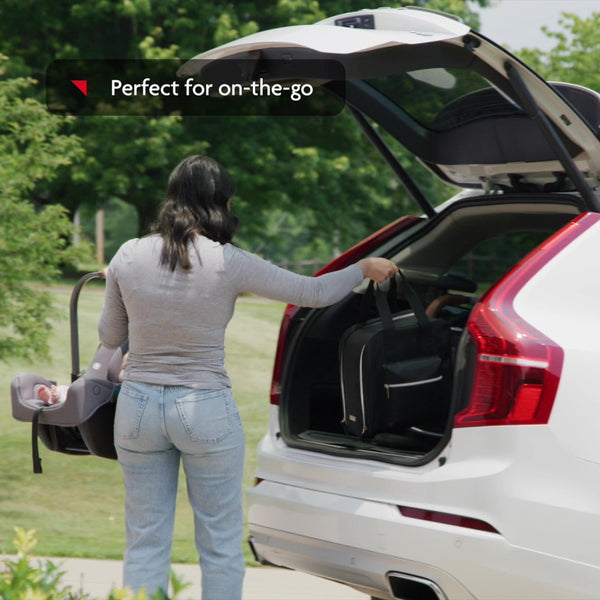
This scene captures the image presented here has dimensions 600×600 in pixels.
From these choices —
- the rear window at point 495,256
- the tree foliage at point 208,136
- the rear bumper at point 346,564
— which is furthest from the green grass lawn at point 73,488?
the rear window at point 495,256

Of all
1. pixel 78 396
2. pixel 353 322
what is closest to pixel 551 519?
pixel 353 322

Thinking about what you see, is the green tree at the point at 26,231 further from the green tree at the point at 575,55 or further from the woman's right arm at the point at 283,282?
the green tree at the point at 575,55

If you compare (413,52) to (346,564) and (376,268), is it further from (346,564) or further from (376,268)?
(346,564)

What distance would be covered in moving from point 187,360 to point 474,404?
38.8 inches

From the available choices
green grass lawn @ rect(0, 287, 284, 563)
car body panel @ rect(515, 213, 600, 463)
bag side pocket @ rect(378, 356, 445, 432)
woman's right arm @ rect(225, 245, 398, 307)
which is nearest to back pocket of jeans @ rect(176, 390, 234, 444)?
woman's right arm @ rect(225, 245, 398, 307)

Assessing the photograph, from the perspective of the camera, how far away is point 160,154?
20312 millimetres

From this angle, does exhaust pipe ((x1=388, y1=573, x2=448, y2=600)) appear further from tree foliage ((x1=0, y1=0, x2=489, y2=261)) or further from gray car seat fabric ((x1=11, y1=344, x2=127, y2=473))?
tree foliage ((x1=0, y1=0, x2=489, y2=261))

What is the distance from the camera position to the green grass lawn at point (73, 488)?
22.2 feet

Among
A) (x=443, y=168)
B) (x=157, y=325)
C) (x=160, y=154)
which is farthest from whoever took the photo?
(x=160, y=154)

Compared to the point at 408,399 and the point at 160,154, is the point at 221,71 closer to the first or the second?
the point at 408,399

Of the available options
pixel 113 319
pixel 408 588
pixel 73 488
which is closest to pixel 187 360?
pixel 113 319

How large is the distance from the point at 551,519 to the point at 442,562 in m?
0.38

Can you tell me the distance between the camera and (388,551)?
132 inches

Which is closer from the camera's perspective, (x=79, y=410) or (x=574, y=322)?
(x=574, y=322)
